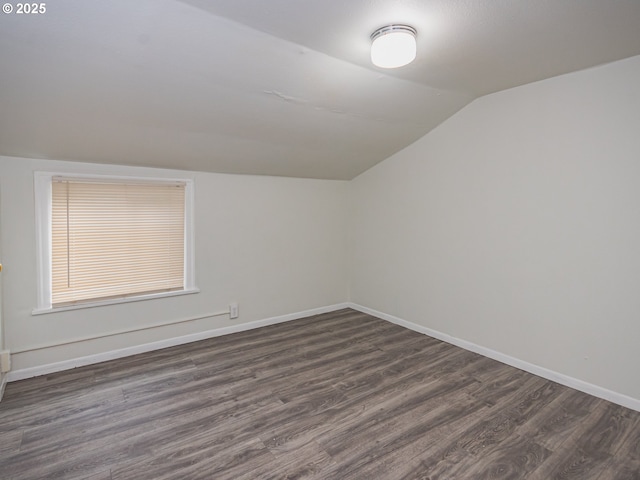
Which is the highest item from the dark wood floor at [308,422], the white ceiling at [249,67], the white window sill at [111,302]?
the white ceiling at [249,67]

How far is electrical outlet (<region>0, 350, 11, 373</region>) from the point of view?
2.44 m

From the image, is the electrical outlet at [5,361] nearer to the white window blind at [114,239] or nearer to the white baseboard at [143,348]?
→ the white baseboard at [143,348]

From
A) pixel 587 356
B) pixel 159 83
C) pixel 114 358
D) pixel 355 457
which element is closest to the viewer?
pixel 355 457

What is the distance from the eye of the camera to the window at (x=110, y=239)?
8.94 ft

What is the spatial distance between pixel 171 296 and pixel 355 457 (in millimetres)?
2209

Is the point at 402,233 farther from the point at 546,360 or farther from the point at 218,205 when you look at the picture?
the point at 218,205

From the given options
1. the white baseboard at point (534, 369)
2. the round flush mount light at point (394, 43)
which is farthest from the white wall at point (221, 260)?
the round flush mount light at point (394, 43)

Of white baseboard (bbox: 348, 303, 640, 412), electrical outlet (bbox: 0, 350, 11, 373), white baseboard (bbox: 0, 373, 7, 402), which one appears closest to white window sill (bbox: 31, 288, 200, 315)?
electrical outlet (bbox: 0, 350, 11, 373)

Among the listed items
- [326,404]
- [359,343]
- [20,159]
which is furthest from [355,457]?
[20,159]

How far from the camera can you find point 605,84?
7.75 feet

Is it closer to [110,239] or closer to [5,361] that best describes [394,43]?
[110,239]

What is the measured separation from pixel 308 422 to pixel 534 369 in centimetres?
191

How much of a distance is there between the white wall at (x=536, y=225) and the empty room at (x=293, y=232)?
0.05ft

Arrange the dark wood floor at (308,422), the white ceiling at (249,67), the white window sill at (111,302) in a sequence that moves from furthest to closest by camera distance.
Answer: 1. the white window sill at (111,302)
2. the dark wood floor at (308,422)
3. the white ceiling at (249,67)
